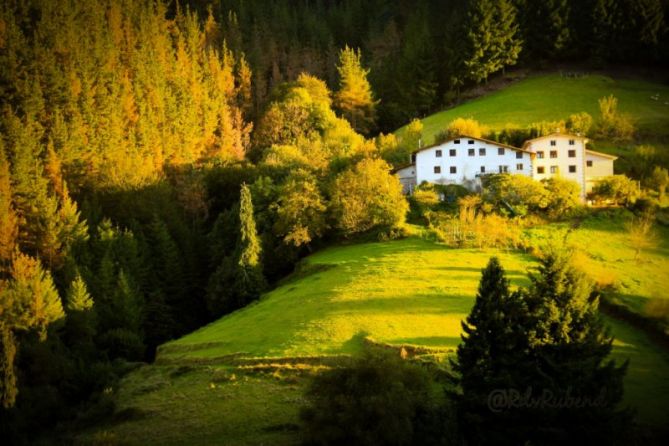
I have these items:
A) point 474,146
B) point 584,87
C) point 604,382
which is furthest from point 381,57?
point 604,382

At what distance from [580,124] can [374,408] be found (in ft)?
236

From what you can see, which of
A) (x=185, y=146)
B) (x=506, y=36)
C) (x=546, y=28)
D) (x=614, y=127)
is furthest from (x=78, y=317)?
(x=546, y=28)

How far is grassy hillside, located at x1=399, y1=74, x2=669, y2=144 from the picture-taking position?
99.0 m

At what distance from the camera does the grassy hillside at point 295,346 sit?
37719mm

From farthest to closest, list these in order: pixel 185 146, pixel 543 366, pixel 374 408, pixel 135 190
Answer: pixel 185 146 < pixel 135 190 < pixel 543 366 < pixel 374 408

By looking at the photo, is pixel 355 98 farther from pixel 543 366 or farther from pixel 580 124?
pixel 543 366

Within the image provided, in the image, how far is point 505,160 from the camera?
268 feet

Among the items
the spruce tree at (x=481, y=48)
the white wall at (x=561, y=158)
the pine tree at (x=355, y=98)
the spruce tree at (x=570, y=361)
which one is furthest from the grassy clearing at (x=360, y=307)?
the spruce tree at (x=481, y=48)

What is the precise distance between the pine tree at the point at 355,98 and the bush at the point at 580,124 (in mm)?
36797

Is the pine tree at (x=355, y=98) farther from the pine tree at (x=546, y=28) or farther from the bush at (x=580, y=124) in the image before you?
the bush at (x=580, y=124)

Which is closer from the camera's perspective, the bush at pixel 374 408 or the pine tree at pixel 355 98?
the bush at pixel 374 408

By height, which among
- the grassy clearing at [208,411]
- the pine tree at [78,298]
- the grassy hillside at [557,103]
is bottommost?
the grassy clearing at [208,411]

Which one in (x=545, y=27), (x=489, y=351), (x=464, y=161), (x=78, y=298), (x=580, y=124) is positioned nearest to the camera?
(x=489, y=351)

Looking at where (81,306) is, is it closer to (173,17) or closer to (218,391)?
(218,391)
